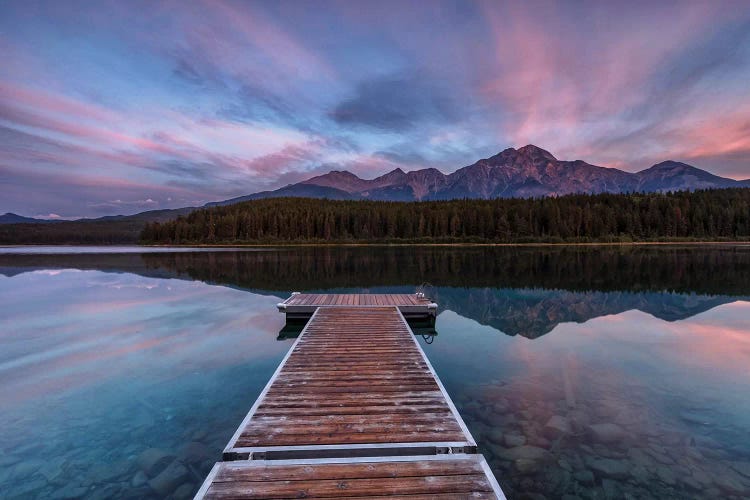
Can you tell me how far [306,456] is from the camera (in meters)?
6.03

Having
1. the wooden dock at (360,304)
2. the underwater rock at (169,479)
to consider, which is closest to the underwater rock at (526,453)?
the underwater rock at (169,479)

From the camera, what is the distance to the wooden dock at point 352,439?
5.00 metres

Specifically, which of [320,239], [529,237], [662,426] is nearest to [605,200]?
[529,237]

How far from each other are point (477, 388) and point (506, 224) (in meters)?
111

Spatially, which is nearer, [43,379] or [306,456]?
[306,456]

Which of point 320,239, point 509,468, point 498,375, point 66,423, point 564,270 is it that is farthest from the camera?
point 320,239

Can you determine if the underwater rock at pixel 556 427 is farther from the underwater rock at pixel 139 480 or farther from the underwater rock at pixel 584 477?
the underwater rock at pixel 139 480

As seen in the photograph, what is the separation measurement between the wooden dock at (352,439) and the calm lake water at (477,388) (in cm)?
157

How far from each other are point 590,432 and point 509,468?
2514 mm

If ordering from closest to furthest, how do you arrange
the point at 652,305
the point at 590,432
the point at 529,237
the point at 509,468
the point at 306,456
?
the point at 306,456 → the point at 509,468 → the point at 590,432 → the point at 652,305 → the point at 529,237

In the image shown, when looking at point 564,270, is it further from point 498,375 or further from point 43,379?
point 43,379

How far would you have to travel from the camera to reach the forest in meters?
114

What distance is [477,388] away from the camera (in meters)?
11.1

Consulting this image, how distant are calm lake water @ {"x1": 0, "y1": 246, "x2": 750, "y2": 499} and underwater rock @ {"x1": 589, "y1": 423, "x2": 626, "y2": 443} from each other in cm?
4
